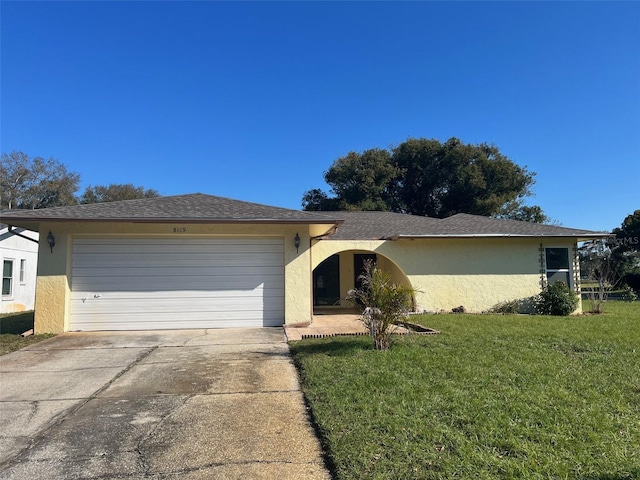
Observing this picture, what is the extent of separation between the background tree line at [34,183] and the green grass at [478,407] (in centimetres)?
4162

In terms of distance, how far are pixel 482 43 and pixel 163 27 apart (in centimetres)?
889

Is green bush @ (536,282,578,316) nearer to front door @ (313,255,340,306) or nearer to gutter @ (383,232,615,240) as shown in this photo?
gutter @ (383,232,615,240)

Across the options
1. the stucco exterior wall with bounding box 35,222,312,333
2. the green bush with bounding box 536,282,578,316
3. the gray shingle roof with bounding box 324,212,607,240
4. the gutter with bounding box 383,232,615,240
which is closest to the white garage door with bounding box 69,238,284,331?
the stucco exterior wall with bounding box 35,222,312,333

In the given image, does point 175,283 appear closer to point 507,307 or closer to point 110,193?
point 507,307

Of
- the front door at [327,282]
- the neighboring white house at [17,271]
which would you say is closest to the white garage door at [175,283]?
the front door at [327,282]

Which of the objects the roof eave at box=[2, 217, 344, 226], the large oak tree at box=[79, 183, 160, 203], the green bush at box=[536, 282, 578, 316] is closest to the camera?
the roof eave at box=[2, 217, 344, 226]

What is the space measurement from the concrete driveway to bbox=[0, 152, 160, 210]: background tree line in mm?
38495

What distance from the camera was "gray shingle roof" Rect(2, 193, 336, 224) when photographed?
9.25m

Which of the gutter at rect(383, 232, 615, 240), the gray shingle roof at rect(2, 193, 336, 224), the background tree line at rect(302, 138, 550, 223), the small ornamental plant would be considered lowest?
the small ornamental plant

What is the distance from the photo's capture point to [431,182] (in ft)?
115

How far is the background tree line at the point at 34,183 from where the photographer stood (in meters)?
36.8

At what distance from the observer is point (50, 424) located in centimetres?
390

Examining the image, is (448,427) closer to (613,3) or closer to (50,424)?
(50,424)

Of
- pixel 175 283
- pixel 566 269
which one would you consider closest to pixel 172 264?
pixel 175 283
